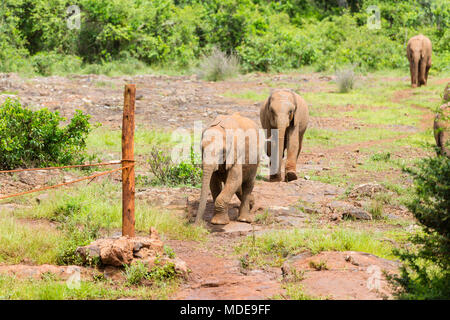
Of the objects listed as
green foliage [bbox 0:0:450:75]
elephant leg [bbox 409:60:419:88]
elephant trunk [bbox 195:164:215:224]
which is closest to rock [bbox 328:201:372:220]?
elephant trunk [bbox 195:164:215:224]

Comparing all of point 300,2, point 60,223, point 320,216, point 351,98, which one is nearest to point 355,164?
point 320,216

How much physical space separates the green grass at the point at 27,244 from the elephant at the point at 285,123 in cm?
472

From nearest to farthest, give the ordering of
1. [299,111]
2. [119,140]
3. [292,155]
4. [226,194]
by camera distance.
Answer: 1. [226,194]
2. [292,155]
3. [299,111]
4. [119,140]

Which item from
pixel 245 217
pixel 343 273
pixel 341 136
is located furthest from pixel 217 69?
pixel 343 273

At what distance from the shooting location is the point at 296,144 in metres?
11.3

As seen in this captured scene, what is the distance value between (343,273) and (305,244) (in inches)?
41.4

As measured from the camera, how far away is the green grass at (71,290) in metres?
5.69

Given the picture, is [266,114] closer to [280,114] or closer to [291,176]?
[280,114]

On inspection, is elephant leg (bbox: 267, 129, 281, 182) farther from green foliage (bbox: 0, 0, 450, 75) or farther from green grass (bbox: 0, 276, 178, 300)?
green foliage (bbox: 0, 0, 450, 75)

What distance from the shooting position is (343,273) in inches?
240

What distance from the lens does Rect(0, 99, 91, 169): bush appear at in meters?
10.5

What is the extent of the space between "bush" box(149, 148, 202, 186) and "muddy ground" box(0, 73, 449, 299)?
458 mm

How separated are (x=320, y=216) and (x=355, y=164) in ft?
12.2

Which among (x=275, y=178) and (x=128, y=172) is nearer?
(x=128, y=172)
